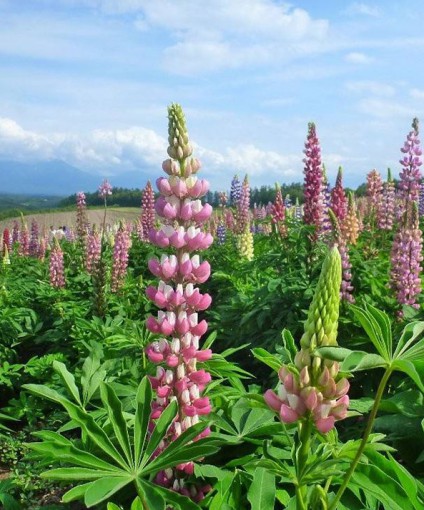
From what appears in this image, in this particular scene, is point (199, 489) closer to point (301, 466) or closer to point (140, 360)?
point (301, 466)

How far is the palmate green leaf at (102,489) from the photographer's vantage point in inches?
60.9

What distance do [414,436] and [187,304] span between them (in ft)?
4.24

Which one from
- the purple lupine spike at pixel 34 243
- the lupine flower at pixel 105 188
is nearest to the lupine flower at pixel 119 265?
the lupine flower at pixel 105 188

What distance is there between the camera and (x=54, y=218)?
1303 inches

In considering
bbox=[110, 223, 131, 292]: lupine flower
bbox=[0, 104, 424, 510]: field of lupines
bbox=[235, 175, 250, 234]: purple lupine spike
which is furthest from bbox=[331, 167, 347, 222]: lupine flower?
bbox=[235, 175, 250, 234]: purple lupine spike

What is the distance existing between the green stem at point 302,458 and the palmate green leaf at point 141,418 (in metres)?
0.51

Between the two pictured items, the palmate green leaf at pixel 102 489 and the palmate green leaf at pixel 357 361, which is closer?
the palmate green leaf at pixel 357 361

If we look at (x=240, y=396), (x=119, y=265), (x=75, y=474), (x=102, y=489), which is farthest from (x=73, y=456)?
(x=119, y=265)

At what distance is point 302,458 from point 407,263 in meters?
3.64

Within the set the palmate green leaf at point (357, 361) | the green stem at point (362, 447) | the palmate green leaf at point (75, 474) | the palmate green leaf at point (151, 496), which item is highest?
the palmate green leaf at point (357, 361)

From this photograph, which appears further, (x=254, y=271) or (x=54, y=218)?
(x=54, y=218)

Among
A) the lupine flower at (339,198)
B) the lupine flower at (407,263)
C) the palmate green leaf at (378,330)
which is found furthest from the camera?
the lupine flower at (339,198)

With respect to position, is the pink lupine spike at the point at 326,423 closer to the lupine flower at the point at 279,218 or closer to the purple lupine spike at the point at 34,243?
the lupine flower at the point at 279,218

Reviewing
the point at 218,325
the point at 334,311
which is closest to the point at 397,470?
the point at 334,311
